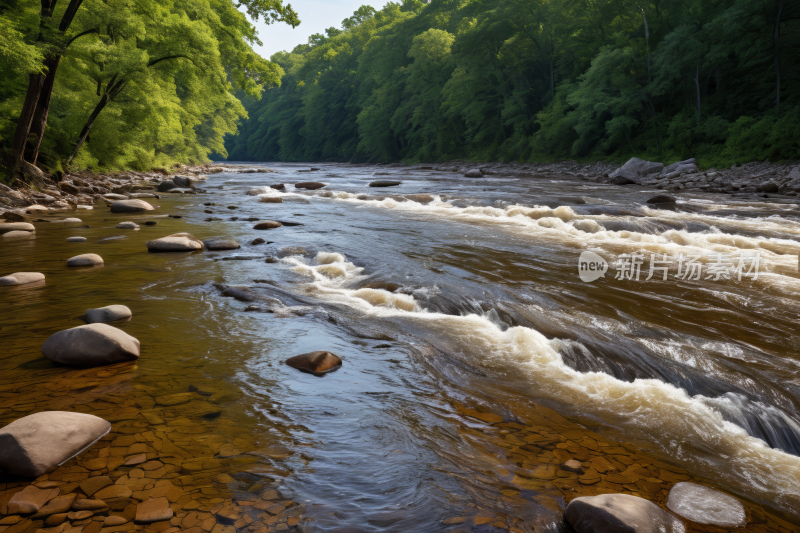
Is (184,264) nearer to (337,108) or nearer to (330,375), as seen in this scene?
(330,375)

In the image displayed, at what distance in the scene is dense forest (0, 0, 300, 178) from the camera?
12750 millimetres

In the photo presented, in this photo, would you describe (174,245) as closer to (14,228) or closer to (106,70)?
(14,228)

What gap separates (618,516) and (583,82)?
104ft

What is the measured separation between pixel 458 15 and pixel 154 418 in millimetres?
54463

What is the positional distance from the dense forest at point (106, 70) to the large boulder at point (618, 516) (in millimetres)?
12697

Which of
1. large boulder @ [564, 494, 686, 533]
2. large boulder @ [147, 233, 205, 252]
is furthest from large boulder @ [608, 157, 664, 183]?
large boulder @ [564, 494, 686, 533]

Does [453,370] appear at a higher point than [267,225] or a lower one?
lower

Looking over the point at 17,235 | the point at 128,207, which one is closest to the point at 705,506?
the point at 17,235

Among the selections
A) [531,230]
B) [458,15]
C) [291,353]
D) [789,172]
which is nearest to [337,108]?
[458,15]

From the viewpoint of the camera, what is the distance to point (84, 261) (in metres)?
6.79

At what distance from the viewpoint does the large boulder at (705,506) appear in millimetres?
2266

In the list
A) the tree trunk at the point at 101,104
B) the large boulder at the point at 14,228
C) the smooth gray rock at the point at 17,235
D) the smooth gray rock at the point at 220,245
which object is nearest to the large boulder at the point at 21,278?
the smooth gray rock at the point at 220,245

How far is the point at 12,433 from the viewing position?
7.75 feet

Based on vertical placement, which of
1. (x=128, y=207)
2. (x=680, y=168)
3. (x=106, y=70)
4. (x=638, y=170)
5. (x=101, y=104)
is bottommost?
(x=128, y=207)
